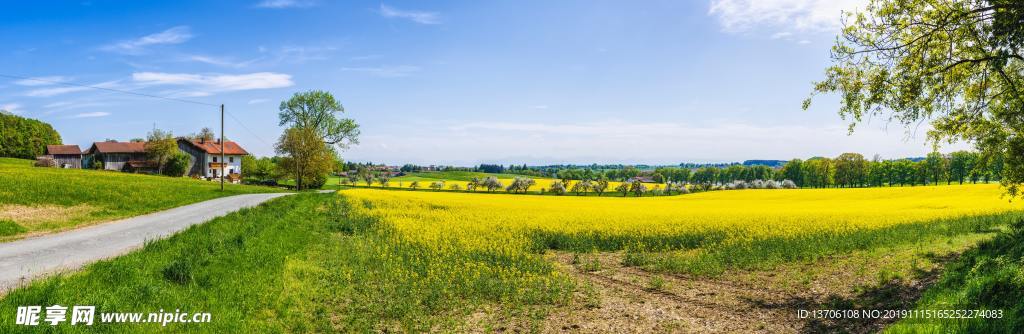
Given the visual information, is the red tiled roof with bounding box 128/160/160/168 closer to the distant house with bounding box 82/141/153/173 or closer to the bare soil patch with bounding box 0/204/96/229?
the distant house with bounding box 82/141/153/173

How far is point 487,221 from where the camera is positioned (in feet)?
80.1

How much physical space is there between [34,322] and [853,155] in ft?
453

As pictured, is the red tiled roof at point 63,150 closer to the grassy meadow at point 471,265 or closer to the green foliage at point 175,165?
the green foliage at point 175,165

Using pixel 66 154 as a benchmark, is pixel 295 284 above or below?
below

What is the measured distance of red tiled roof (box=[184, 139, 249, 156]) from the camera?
267ft

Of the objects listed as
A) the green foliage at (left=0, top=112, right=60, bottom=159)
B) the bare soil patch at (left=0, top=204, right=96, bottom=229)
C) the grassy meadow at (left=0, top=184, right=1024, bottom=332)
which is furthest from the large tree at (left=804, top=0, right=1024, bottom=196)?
the green foliage at (left=0, top=112, right=60, bottom=159)

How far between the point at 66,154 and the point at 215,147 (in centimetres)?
2634

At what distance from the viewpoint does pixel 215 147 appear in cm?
8806

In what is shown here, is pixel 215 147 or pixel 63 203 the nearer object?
pixel 63 203

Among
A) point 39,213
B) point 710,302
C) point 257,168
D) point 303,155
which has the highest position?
point 303,155

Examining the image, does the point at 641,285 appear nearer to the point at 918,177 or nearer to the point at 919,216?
the point at 919,216

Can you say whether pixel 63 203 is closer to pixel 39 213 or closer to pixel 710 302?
pixel 39 213

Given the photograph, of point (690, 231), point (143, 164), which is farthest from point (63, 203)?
point (143, 164)

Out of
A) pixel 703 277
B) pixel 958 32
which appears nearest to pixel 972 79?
pixel 958 32
